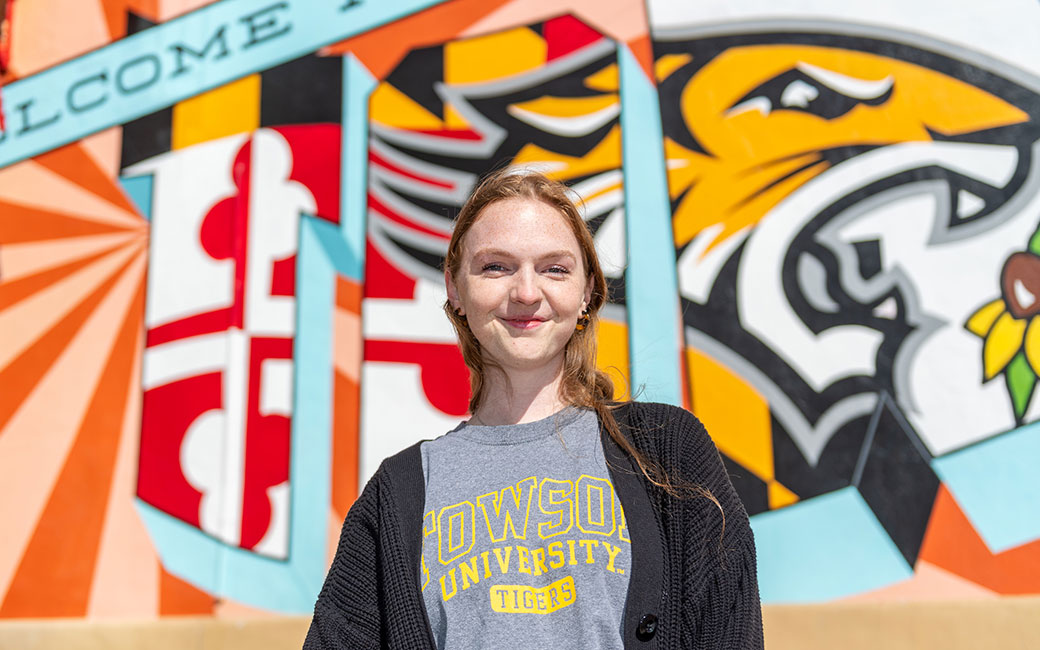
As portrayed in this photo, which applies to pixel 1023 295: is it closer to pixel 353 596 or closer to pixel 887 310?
pixel 887 310

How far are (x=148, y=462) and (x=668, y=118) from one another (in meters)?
2.33

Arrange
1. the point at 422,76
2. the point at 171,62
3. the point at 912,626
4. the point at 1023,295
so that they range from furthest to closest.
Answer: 1. the point at 171,62
2. the point at 422,76
3. the point at 1023,295
4. the point at 912,626

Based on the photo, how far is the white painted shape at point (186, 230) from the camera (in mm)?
3180

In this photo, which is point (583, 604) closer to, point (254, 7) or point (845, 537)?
point (845, 537)

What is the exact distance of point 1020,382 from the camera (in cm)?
287

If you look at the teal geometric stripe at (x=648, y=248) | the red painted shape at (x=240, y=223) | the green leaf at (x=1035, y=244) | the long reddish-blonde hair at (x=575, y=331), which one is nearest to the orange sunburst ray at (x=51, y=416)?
the red painted shape at (x=240, y=223)

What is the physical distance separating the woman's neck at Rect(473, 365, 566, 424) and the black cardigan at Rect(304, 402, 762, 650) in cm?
10

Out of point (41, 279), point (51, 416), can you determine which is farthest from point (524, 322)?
point (41, 279)

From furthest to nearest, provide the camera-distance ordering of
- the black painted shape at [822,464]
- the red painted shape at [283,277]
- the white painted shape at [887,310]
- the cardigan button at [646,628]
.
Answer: the red painted shape at [283,277] → the white painted shape at [887,310] → the black painted shape at [822,464] → the cardigan button at [646,628]

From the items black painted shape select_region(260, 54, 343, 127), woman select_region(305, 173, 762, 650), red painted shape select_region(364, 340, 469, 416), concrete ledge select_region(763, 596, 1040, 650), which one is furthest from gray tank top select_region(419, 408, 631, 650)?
black painted shape select_region(260, 54, 343, 127)

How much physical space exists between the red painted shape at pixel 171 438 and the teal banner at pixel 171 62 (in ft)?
3.75

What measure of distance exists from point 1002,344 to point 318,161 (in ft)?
8.50

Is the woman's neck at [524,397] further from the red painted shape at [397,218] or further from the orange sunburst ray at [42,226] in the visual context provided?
the orange sunburst ray at [42,226]

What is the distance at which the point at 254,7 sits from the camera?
341cm
